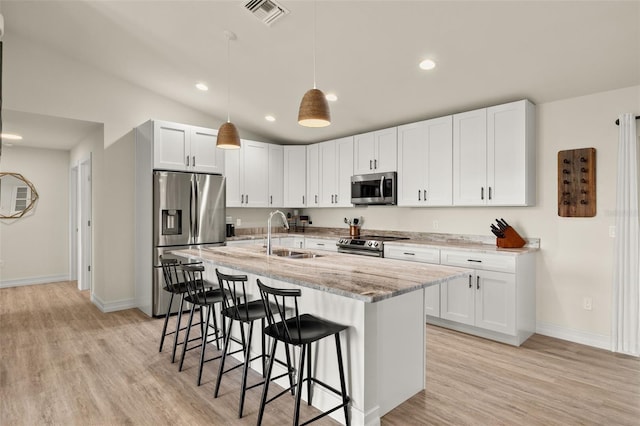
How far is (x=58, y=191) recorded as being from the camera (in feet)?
21.3

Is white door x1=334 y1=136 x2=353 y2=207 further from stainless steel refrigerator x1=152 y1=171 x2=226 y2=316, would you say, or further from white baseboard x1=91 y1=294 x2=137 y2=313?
white baseboard x1=91 y1=294 x2=137 y2=313

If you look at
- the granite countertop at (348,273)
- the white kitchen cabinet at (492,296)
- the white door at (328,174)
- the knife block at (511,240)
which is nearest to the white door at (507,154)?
the knife block at (511,240)

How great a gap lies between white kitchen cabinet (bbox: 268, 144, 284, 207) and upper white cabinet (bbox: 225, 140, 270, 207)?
78mm

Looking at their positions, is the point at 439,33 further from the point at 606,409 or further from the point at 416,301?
the point at 606,409

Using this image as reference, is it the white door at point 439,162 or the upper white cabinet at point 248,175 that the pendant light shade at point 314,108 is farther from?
the upper white cabinet at point 248,175

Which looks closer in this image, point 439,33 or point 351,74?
point 439,33

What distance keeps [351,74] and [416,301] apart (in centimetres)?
246

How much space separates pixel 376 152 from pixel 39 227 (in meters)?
5.97

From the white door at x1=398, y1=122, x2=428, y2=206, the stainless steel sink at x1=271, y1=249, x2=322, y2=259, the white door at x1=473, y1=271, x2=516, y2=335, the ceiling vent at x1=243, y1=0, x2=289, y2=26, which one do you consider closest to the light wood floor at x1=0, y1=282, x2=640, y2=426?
the white door at x1=473, y1=271, x2=516, y2=335

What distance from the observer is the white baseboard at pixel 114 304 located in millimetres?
4691

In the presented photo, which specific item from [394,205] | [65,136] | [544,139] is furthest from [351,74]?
[65,136]

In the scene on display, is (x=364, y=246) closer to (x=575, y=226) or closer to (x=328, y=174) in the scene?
(x=328, y=174)


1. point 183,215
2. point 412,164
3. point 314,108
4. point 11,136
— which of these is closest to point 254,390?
point 314,108

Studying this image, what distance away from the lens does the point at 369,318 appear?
2.08 metres
